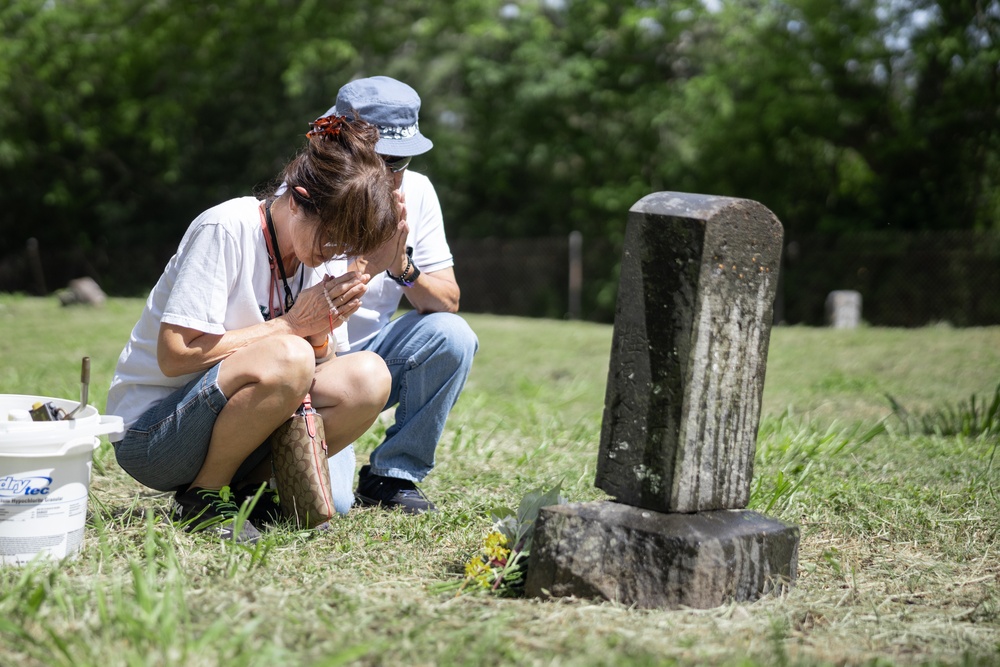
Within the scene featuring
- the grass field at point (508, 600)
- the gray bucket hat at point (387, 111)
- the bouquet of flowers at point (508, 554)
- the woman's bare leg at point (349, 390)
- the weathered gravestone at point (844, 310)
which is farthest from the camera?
the weathered gravestone at point (844, 310)

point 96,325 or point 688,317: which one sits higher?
point 688,317

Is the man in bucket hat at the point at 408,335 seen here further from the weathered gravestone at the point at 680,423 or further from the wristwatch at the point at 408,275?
the weathered gravestone at the point at 680,423

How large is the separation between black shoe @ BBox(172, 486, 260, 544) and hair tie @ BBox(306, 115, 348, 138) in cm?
100

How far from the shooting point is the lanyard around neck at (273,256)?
2645mm

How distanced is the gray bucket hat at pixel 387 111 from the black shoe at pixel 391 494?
1.05 metres

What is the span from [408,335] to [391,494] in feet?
1.70

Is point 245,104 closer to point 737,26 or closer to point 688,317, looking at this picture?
point 737,26

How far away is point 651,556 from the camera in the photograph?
86.8 inches

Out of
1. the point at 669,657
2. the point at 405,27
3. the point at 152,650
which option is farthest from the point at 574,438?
the point at 405,27

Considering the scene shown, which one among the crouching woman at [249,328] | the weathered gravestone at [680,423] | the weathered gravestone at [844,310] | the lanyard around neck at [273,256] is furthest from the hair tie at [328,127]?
the weathered gravestone at [844,310]

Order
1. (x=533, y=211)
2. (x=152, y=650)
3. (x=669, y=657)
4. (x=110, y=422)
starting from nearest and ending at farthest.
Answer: (x=152, y=650) < (x=669, y=657) < (x=110, y=422) < (x=533, y=211)

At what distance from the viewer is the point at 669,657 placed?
188 cm

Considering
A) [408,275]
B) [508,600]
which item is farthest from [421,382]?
[508,600]

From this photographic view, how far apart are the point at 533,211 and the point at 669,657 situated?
18.4 meters
